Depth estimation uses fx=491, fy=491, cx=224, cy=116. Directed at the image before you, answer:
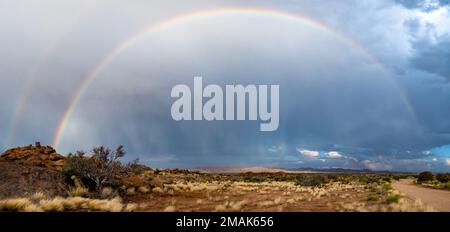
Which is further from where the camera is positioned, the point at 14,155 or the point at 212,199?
the point at 14,155

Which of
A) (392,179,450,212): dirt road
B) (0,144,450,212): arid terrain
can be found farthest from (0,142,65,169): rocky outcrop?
(392,179,450,212): dirt road

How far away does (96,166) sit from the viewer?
121ft

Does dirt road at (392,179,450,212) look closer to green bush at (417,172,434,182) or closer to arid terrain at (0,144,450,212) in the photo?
arid terrain at (0,144,450,212)

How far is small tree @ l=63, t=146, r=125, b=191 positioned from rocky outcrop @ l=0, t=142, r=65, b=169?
5.51m

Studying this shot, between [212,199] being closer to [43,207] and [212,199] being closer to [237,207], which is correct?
[237,207]

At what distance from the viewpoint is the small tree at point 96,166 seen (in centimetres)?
3591

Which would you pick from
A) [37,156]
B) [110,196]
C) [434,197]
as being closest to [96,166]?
[110,196]

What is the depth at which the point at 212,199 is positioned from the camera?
121 ft

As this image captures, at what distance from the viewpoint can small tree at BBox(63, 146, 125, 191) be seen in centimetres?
3591

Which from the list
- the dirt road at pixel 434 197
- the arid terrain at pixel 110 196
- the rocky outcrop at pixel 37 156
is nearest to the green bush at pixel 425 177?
the dirt road at pixel 434 197

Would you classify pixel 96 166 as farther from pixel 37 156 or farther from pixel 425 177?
pixel 425 177

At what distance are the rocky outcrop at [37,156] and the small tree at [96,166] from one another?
5505mm
